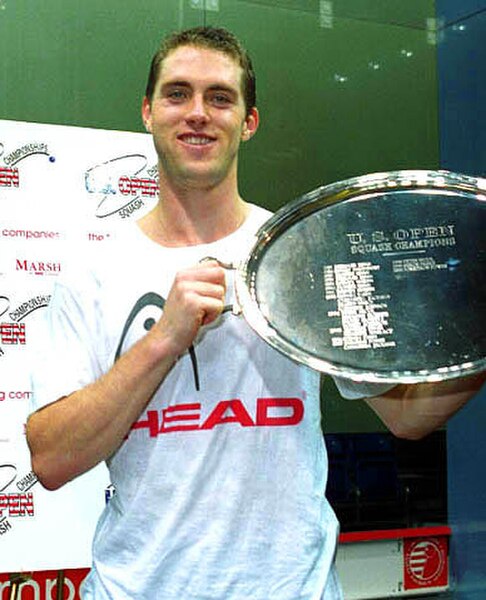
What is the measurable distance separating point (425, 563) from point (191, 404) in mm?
2754

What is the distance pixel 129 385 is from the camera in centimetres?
122

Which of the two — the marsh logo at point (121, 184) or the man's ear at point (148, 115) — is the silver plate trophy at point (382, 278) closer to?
the man's ear at point (148, 115)

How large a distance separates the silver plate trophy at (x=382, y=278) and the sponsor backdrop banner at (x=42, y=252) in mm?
1589

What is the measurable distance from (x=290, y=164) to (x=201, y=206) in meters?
2.42

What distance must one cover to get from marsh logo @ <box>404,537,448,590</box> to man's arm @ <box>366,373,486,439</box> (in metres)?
2.50

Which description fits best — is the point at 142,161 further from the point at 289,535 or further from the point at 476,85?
the point at 289,535

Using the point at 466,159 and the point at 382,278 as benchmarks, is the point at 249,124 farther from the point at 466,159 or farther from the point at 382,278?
the point at 466,159

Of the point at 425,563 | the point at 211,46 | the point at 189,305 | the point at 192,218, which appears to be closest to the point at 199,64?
the point at 211,46

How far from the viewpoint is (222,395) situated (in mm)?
1267

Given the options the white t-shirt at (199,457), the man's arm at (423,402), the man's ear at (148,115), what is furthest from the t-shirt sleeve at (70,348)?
the man's arm at (423,402)

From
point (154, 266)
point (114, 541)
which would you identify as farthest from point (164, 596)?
point (154, 266)

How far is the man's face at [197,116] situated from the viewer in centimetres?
132

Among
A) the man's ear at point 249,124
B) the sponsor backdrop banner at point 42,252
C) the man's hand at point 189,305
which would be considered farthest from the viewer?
the sponsor backdrop banner at point 42,252

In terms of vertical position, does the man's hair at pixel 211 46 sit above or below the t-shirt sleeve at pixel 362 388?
above
